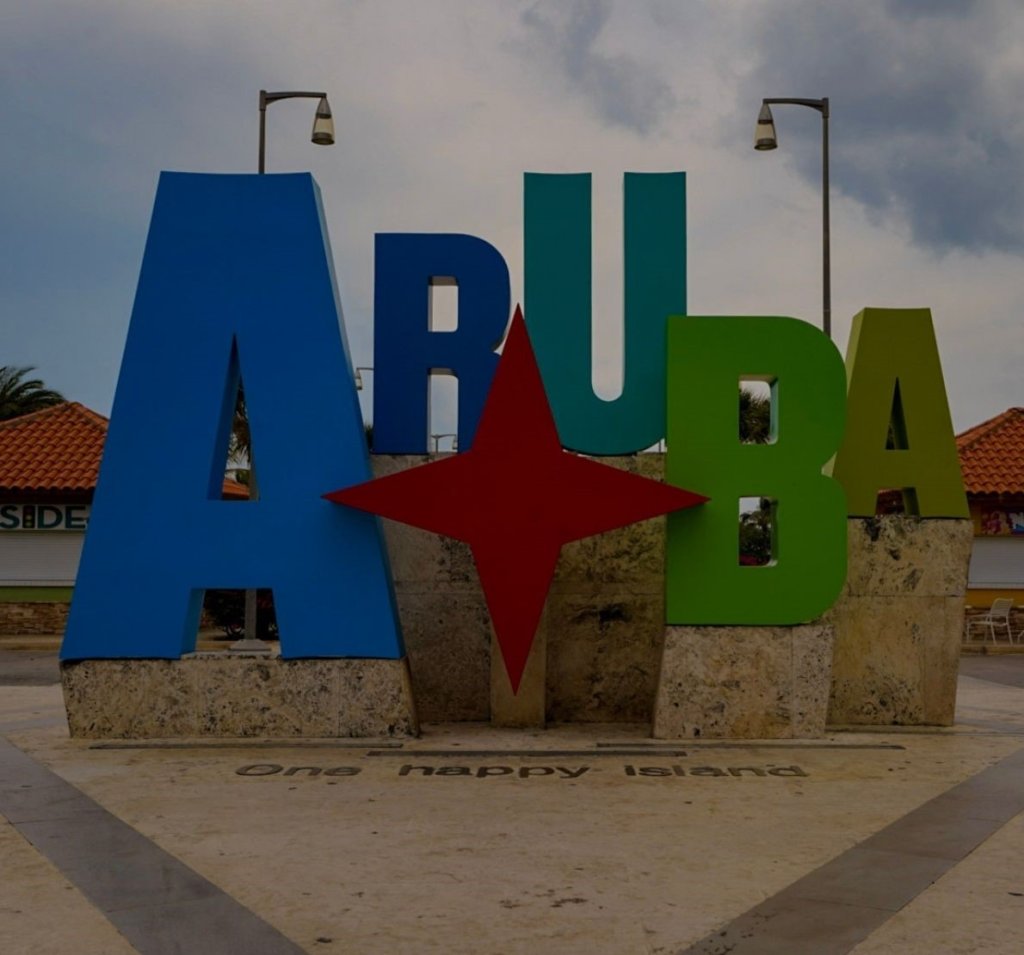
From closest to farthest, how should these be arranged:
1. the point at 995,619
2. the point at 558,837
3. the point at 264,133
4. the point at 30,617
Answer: the point at 558,837, the point at 264,133, the point at 995,619, the point at 30,617

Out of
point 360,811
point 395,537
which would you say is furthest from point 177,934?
point 395,537

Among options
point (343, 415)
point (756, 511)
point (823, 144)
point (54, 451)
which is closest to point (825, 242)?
point (823, 144)

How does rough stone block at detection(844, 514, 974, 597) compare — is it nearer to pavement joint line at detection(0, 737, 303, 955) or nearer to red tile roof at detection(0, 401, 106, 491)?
pavement joint line at detection(0, 737, 303, 955)

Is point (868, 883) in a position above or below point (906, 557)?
below

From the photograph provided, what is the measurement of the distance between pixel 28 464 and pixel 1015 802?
24.4m

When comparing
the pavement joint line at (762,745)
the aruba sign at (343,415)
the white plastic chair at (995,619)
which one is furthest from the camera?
the white plastic chair at (995,619)

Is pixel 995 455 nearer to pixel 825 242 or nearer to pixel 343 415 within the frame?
pixel 825 242

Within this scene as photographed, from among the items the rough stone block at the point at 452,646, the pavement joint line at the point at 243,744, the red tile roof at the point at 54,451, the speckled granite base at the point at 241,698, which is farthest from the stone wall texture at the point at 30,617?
the pavement joint line at the point at 243,744

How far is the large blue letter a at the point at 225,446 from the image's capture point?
1097 cm

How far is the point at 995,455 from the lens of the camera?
2875 cm

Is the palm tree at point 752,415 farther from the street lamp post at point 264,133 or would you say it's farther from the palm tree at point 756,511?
the street lamp post at point 264,133

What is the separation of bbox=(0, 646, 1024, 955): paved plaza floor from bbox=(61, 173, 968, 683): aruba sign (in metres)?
1.30

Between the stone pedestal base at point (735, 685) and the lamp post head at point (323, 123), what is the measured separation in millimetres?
9215

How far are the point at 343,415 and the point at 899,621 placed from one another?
5615 mm
